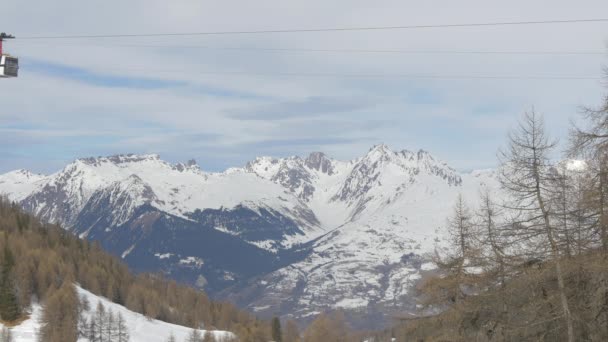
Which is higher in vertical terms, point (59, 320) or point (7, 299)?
point (7, 299)

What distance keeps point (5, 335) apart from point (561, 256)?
15503cm

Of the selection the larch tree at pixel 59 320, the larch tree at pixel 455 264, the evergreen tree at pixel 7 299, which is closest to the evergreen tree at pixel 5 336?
the larch tree at pixel 59 320

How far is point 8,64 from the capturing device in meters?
38.2

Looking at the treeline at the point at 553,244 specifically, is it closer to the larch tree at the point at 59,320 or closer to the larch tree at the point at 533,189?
the larch tree at the point at 533,189

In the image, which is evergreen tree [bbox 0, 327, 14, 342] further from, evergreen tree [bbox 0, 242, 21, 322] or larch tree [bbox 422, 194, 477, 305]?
larch tree [bbox 422, 194, 477, 305]

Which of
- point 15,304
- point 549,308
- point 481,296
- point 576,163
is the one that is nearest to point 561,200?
point 576,163

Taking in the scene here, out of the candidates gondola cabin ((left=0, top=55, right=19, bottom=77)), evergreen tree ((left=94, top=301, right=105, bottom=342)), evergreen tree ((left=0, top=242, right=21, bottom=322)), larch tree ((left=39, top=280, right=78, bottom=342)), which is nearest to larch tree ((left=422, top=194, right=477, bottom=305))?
gondola cabin ((left=0, top=55, right=19, bottom=77))

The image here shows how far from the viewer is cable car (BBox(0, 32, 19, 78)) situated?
37.8 m

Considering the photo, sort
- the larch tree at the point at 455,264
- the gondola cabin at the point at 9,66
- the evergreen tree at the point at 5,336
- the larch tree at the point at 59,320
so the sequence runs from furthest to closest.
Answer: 1. the larch tree at the point at 59,320
2. the evergreen tree at the point at 5,336
3. the larch tree at the point at 455,264
4. the gondola cabin at the point at 9,66

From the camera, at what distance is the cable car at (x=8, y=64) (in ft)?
124

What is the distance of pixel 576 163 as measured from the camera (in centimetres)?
2975

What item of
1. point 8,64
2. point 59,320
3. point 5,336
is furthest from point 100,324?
point 8,64

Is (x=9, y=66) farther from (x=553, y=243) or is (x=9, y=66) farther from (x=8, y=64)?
(x=553, y=243)

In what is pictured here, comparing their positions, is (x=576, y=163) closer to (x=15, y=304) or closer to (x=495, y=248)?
(x=495, y=248)
